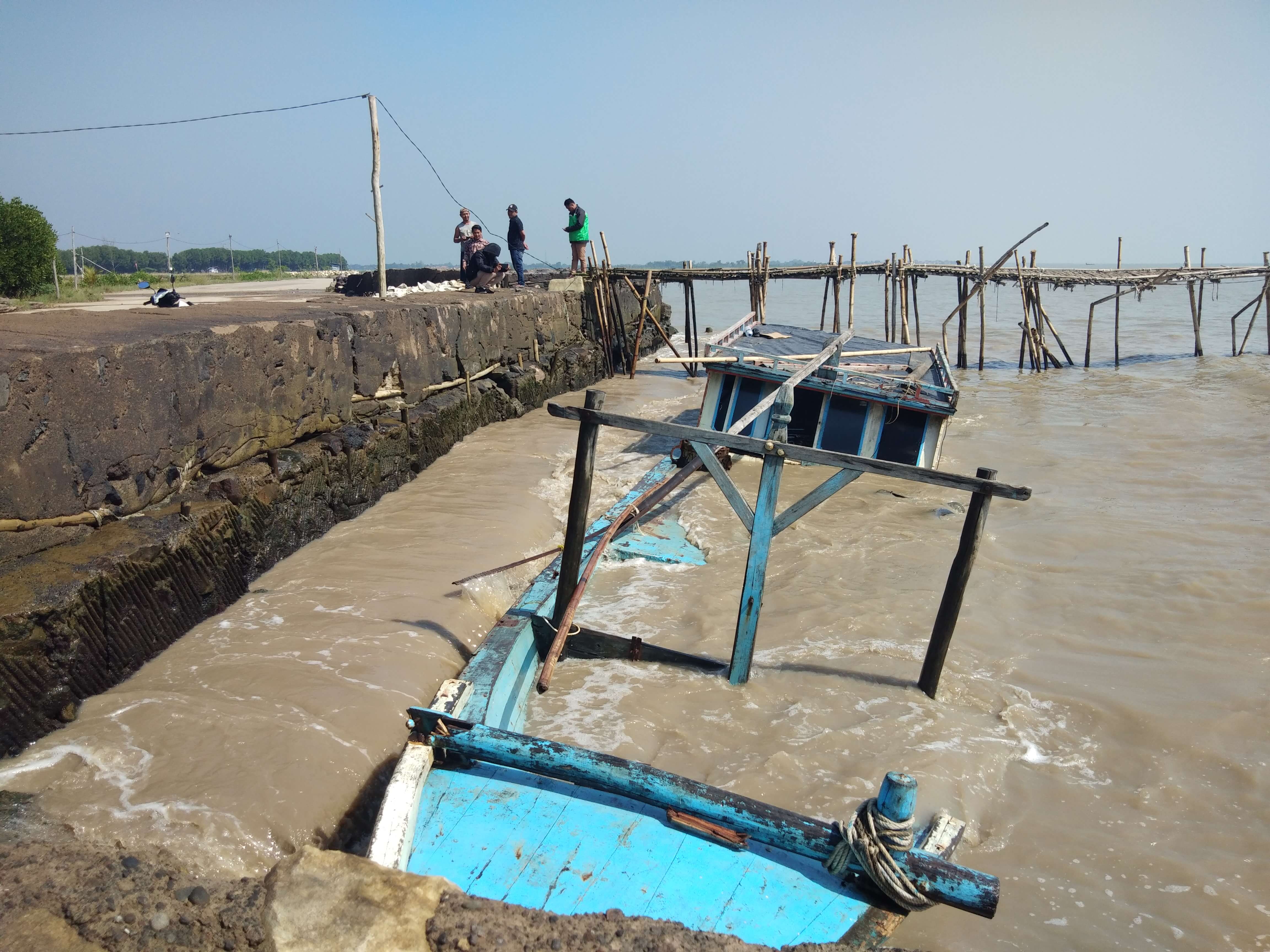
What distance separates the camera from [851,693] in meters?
5.17

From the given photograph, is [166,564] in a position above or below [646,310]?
below

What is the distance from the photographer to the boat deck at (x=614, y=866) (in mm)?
2990

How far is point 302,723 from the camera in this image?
4.38 metres

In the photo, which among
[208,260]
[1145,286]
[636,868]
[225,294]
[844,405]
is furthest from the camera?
[208,260]

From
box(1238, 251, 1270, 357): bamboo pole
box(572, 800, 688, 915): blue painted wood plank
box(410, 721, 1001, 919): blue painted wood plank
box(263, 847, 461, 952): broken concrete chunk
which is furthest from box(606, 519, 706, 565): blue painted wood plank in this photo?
box(1238, 251, 1270, 357): bamboo pole

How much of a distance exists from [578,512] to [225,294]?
1897 cm

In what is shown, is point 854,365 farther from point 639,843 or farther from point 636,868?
point 636,868

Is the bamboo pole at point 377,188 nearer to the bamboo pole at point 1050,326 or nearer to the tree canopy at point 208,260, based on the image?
the bamboo pole at point 1050,326

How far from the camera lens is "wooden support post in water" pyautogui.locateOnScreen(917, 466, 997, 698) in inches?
179

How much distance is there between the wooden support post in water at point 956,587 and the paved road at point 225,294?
777 centimetres

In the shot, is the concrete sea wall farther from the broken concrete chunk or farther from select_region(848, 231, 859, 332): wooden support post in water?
select_region(848, 231, 859, 332): wooden support post in water

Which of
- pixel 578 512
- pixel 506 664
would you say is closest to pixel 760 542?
pixel 578 512

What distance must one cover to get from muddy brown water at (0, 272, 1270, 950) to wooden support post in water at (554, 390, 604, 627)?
58 centimetres

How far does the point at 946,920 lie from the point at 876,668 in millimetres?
2170
